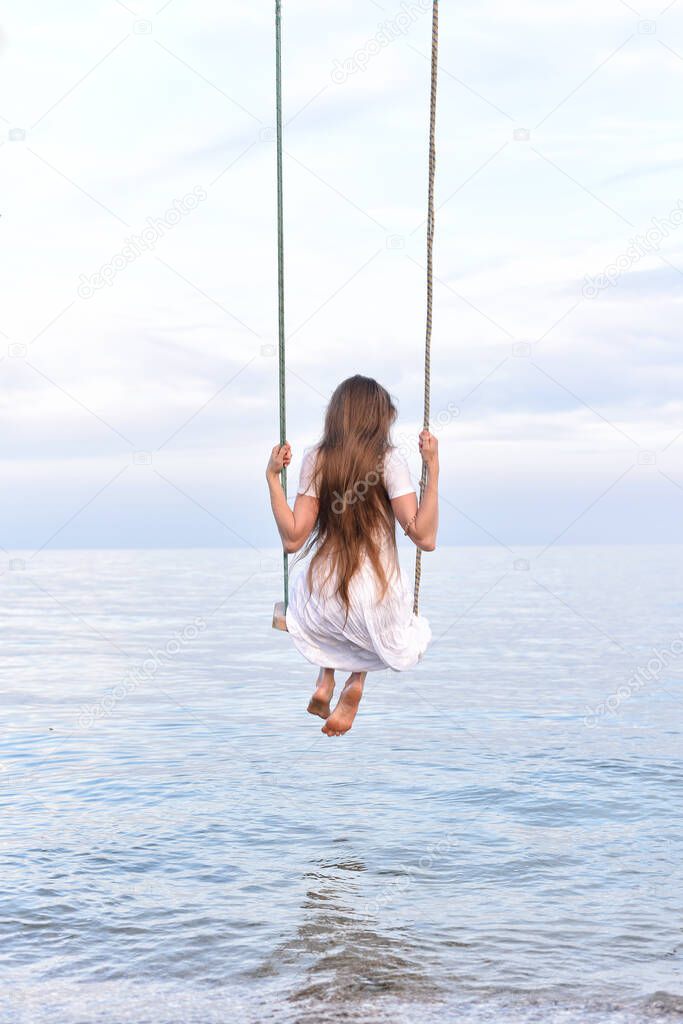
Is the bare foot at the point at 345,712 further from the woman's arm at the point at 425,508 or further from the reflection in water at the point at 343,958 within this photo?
the reflection in water at the point at 343,958

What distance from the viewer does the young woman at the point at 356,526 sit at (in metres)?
6.91

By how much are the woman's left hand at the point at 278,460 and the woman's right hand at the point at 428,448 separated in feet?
2.63

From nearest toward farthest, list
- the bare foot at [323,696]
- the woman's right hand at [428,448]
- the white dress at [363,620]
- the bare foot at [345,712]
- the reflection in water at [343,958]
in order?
1. the woman's right hand at [428,448]
2. the white dress at [363,620]
3. the bare foot at [345,712]
4. the bare foot at [323,696]
5. the reflection in water at [343,958]

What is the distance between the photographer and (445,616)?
131ft

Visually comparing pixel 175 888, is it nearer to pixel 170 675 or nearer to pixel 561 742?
pixel 561 742

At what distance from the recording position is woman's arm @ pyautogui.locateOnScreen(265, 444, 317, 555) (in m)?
7.01

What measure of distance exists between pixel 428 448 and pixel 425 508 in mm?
358

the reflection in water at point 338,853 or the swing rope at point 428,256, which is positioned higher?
the swing rope at point 428,256
